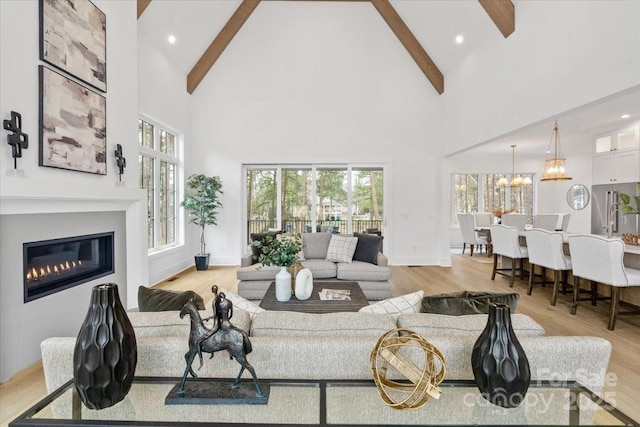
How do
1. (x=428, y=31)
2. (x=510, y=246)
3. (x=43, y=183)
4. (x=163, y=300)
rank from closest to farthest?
1. (x=163, y=300)
2. (x=43, y=183)
3. (x=510, y=246)
4. (x=428, y=31)

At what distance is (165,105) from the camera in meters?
5.54

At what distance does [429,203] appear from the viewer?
6801 millimetres

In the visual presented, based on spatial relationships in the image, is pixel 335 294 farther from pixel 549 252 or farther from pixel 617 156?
pixel 617 156

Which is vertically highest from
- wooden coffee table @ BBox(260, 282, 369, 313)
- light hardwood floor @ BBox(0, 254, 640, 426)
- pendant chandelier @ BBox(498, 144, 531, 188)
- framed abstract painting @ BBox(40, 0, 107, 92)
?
framed abstract painting @ BBox(40, 0, 107, 92)

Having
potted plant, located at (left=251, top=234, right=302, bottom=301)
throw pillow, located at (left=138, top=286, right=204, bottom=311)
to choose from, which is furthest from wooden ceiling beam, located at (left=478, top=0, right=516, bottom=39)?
throw pillow, located at (left=138, top=286, right=204, bottom=311)

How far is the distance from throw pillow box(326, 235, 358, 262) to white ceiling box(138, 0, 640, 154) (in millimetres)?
2600

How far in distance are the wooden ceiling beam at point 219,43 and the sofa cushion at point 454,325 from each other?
6.50m

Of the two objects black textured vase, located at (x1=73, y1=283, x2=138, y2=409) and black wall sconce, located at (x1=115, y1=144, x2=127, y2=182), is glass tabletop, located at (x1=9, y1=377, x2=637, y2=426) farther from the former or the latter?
black wall sconce, located at (x1=115, y1=144, x2=127, y2=182)

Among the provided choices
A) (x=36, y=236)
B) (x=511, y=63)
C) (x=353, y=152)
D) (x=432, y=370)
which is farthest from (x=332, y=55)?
(x=432, y=370)

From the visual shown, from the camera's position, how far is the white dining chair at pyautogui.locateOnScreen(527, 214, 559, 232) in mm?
7309

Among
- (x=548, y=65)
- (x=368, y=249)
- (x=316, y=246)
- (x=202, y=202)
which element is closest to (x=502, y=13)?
(x=548, y=65)

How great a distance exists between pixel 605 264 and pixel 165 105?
20.9ft

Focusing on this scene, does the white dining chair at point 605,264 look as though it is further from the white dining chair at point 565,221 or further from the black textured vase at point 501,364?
the white dining chair at point 565,221

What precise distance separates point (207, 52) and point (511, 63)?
5.21 m
